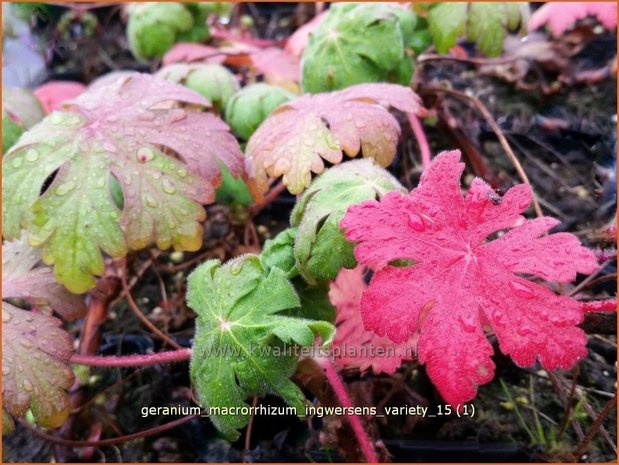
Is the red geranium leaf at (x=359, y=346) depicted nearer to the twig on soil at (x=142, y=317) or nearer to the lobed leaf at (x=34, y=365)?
the twig on soil at (x=142, y=317)

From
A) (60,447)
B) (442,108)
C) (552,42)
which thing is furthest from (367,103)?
(552,42)

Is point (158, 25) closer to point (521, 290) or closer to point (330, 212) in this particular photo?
point (330, 212)

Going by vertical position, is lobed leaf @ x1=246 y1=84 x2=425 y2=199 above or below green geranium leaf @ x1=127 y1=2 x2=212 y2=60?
below

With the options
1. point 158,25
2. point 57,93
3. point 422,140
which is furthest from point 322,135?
point 57,93

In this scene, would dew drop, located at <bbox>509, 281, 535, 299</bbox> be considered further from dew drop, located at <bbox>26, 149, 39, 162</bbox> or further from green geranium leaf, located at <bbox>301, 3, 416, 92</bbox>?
dew drop, located at <bbox>26, 149, 39, 162</bbox>

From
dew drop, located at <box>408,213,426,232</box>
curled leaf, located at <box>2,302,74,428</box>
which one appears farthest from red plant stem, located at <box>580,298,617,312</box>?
curled leaf, located at <box>2,302,74,428</box>

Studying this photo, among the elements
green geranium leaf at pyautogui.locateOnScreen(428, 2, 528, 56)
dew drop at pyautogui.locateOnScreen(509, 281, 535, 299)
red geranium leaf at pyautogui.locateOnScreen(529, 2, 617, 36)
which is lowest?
red geranium leaf at pyautogui.locateOnScreen(529, 2, 617, 36)
